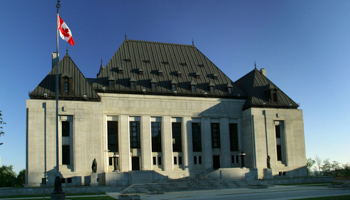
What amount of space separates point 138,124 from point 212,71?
1564cm

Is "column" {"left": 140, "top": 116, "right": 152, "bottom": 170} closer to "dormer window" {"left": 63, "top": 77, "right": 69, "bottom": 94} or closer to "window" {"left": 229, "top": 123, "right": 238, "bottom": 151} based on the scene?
"dormer window" {"left": 63, "top": 77, "right": 69, "bottom": 94}

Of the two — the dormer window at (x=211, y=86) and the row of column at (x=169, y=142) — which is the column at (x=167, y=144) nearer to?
the row of column at (x=169, y=142)

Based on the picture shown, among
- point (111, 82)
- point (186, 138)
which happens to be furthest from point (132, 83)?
point (186, 138)

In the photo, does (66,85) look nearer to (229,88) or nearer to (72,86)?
(72,86)

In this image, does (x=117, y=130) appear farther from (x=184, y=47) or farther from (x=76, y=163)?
(x=184, y=47)

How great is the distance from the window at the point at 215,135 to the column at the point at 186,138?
12.1 ft

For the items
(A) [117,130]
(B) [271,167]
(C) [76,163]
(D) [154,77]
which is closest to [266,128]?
(B) [271,167]

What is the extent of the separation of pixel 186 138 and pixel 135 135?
744cm

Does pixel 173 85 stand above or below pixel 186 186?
above

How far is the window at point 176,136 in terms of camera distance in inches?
2031

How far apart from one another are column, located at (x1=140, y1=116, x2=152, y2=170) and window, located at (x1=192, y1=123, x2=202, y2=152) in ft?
22.5

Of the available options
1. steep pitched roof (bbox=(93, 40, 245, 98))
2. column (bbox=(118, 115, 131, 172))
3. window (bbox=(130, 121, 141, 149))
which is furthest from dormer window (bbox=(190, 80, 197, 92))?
column (bbox=(118, 115, 131, 172))

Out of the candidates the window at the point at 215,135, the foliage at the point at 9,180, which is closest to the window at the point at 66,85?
the window at the point at 215,135

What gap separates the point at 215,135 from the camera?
176 feet
